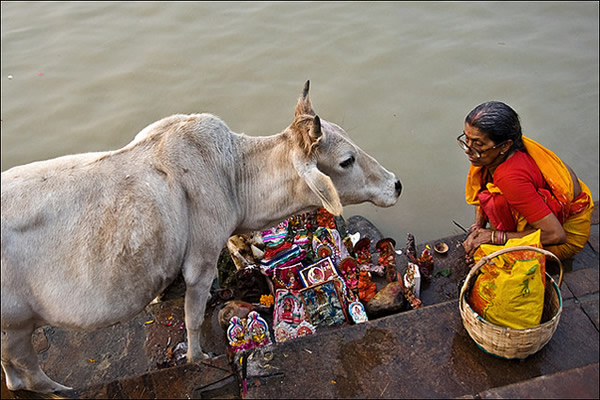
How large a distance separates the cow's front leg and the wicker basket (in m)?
1.62

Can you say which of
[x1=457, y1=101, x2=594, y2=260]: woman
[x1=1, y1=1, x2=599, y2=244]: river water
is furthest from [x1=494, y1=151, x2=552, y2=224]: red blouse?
[x1=1, y1=1, x2=599, y2=244]: river water

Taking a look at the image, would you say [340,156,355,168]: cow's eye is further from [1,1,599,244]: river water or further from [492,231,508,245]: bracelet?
[1,1,599,244]: river water

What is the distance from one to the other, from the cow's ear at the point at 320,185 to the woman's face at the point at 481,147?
111cm

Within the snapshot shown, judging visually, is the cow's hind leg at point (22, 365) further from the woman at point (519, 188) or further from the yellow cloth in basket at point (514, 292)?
the woman at point (519, 188)

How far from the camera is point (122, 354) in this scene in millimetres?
3621

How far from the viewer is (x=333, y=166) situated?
334 centimetres

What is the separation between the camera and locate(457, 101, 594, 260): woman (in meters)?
Answer: 3.39

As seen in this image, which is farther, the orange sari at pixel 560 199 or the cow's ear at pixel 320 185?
the orange sari at pixel 560 199

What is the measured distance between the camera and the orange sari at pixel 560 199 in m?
3.50

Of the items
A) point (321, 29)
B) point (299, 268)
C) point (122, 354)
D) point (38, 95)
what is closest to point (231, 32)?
point (321, 29)

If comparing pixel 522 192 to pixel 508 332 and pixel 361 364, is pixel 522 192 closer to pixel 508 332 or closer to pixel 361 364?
pixel 508 332

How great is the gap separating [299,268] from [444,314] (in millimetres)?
1236

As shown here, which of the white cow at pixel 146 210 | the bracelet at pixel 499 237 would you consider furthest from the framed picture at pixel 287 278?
the bracelet at pixel 499 237

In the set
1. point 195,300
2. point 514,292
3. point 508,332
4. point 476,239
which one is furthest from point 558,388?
point 195,300
